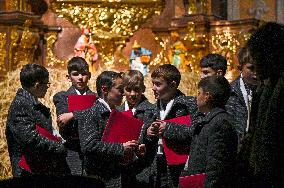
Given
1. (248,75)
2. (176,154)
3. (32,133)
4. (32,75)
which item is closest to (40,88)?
(32,75)

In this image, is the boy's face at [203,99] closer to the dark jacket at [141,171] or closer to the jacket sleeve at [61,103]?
the dark jacket at [141,171]

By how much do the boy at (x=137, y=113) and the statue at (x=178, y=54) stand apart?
17.5 feet

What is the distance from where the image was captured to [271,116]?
323 centimetres

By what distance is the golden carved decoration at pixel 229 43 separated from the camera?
10305mm

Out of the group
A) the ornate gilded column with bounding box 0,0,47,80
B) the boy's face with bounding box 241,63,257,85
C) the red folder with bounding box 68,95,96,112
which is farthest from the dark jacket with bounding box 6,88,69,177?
the ornate gilded column with bounding box 0,0,47,80

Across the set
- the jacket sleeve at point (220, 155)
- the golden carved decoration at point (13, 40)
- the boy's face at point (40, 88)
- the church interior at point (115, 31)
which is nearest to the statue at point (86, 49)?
the church interior at point (115, 31)

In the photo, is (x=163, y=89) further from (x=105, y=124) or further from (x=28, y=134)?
(x=28, y=134)

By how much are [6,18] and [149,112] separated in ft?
18.8

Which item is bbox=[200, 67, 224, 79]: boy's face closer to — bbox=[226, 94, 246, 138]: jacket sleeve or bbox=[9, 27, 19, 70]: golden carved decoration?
bbox=[226, 94, 246, 138]: jacket sleeve

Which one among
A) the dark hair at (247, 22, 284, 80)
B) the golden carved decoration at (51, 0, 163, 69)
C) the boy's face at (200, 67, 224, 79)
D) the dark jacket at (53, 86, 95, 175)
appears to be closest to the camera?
the dark hair at (247, 22, 284, 80)

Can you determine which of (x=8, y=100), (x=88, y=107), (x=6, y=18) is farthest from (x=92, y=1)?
(x=88, y=107)

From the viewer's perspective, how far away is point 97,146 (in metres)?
4.50

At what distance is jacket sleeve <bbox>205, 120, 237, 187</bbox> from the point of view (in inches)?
150

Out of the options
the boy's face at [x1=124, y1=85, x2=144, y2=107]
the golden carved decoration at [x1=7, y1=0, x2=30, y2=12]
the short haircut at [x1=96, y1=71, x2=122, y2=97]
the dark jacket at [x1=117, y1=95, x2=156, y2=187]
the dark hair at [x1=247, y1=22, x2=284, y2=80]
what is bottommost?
the dark jacket at [x1=117, y1=95, x2=156, y2=187]
